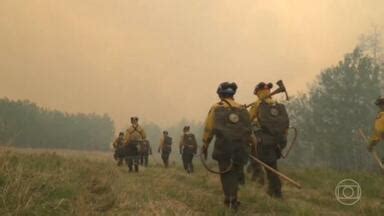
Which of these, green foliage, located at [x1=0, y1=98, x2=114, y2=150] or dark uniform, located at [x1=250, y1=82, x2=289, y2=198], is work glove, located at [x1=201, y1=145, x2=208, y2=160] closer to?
dark uniform, located at [x1=250, y1=82, x2=289, y2=198]

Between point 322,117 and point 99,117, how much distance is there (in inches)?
4763

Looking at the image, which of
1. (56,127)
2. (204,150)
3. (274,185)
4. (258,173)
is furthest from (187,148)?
(56,127)

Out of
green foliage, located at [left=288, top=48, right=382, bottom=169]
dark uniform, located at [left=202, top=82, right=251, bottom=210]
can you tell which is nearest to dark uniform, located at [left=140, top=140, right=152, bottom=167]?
dark uniform, located at [left=202, top=82, right=251, bottom=210]

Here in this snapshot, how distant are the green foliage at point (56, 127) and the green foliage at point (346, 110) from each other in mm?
65963

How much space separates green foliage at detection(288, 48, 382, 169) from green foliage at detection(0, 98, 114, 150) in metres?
66.0

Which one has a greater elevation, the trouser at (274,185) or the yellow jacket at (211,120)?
the yellow jacket at (211,120)

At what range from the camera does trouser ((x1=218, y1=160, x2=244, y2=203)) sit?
777 cm

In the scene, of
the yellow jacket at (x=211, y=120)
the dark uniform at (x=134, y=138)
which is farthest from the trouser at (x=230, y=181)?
the dark uniform at (x=134, y=138)

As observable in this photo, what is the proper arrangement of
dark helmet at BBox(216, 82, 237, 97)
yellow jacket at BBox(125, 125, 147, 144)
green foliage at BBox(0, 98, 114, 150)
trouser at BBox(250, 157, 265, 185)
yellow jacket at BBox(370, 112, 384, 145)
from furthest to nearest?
green foliage at BBox(0, 98, 114, 150) < yellow jacket at BBox(125, 125, 147, 144) < trouser at BBox(250, 157, 265, 185) < yellow jacket at BBox(370, 112, 384, 145) < dark helmet at BBox(216, 82, 237, 97)

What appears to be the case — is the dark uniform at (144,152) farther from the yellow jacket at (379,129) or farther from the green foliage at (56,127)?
the green foliage at (56,127)

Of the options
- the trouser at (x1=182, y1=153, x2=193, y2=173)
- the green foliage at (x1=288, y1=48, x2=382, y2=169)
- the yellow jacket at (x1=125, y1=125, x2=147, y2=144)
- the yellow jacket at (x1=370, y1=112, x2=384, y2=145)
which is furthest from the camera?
→ the green foliage at (x1=288, y1=48, x2=382, y2=169)

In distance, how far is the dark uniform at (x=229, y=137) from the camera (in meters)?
7.91

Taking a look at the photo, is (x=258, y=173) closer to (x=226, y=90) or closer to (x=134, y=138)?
(x=226, y=90)

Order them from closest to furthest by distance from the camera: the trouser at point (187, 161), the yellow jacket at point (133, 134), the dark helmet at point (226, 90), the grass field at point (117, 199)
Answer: the grass field at point (117, 199) → the dark helmet at point (226, 90) → the yellow jacket at point (133, 134) → the trouser at point (187, 161)
